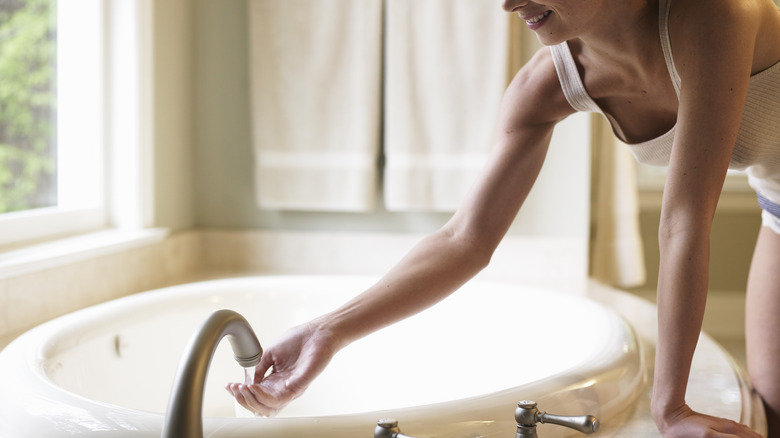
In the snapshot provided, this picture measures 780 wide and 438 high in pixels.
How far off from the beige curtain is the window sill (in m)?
1.54

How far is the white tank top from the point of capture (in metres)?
1.04

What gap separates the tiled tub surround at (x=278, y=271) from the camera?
128 cm

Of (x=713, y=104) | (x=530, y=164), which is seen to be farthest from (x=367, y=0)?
(x=713, y=104)

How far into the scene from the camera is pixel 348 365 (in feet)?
6.43

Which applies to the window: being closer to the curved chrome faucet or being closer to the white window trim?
the white window trim

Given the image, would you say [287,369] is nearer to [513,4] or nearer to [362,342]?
[513,4]

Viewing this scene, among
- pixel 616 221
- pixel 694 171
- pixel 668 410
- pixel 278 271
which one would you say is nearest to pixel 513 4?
pixel 694 171

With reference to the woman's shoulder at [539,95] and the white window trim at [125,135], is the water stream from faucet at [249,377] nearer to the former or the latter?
the woman's shoulder at [539,95]

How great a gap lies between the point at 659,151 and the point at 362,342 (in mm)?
1052

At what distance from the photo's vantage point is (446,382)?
191 centimetres

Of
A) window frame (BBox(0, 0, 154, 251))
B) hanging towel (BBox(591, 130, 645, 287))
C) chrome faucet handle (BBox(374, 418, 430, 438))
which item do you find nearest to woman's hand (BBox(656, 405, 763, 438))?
chrome faucet handle (BBox(374, 418, 430, 438))

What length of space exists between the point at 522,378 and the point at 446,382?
246mm

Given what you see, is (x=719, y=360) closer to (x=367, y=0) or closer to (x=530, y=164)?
(x=530, y=164)

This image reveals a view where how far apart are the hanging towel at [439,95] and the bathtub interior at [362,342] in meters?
0.43
